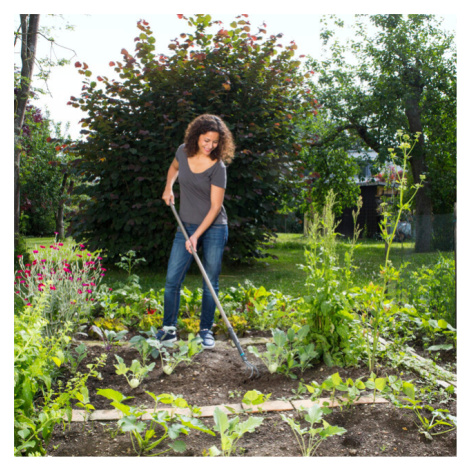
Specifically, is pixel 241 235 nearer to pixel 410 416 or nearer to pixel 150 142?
pixel 150 142

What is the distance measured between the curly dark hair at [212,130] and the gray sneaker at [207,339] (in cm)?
111

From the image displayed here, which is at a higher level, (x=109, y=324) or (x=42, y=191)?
(x=42, y=191)

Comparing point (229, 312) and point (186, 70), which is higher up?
point (186, 70)

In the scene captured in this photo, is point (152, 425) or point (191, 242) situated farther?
point (191, 242)

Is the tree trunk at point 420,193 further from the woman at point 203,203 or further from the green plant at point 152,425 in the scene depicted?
the green plant at point 152,425

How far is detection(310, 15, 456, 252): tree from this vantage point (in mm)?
4172

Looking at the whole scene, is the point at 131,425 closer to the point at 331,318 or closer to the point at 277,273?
the point at 331,318

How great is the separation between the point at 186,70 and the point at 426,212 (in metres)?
3.22

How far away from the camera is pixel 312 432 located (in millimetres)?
1617

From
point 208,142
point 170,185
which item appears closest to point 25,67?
point 170,185

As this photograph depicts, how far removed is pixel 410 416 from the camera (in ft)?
6.32

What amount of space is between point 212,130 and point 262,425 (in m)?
1.62

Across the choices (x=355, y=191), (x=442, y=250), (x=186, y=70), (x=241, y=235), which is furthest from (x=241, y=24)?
(x=355, y=191)

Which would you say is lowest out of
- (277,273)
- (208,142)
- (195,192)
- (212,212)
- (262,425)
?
(262,425)
